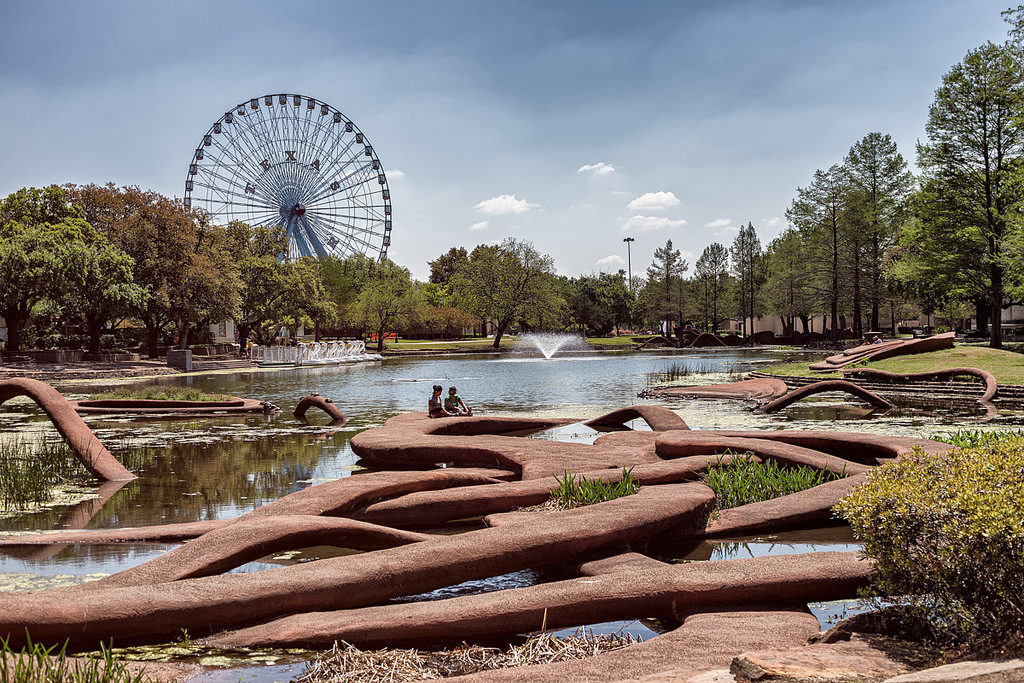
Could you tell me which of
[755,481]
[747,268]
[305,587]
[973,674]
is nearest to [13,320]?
[755,481]

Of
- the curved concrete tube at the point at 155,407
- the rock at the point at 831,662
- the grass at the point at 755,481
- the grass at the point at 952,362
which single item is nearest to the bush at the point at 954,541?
the rock at the point at 831,662

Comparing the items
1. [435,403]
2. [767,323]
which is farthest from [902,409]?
[767,323]

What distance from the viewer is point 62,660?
3457 mm

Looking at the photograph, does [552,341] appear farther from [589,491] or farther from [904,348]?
[589,491]

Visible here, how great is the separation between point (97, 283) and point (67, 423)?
3285cm

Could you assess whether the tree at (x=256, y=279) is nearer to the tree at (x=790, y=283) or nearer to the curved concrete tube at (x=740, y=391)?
the curved concrete tube at (x=740, y=391)

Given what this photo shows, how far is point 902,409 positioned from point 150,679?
61.8 feet

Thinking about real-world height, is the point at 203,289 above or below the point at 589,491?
above

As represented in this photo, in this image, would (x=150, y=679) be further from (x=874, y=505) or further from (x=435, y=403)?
(x=435, y=403)

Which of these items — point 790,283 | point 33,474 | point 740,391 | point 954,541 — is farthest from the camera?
point 790,283

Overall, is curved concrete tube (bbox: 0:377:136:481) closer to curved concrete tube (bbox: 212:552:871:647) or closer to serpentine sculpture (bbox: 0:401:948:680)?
serpentine sculpture (bbox: 0:401:948:680)

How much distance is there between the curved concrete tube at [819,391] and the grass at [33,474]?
14030mm

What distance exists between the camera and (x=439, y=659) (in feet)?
14.0

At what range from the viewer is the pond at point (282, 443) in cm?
686
